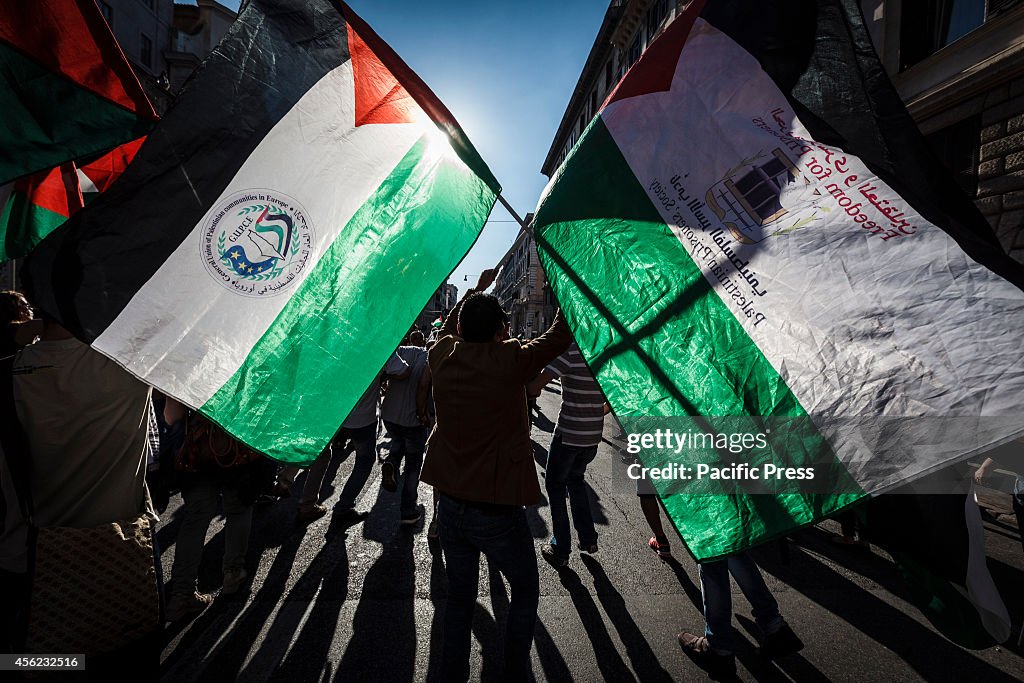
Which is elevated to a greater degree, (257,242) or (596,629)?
(257,242)

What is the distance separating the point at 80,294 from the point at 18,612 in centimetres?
140

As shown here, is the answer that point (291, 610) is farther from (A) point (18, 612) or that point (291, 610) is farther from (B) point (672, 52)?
(B) point (672, 52)

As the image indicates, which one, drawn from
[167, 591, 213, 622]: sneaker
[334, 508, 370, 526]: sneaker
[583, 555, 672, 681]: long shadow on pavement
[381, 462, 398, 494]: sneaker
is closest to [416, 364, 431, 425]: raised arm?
[381, 462, 398, 494]: sneaker

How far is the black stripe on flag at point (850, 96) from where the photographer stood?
5.23 ft

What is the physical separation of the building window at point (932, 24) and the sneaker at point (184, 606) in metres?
12.4

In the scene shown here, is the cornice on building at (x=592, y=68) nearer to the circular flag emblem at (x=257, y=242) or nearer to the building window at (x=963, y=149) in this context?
the building window at (x=963, y=149)

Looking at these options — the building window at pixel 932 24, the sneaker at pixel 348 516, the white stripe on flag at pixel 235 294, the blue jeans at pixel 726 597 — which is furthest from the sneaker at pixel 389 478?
the building window at pixel 932 24

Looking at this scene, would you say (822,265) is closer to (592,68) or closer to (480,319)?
(480,319)

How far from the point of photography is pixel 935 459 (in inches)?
43.8

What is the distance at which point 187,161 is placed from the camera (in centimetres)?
180

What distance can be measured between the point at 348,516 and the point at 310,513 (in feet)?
1.22

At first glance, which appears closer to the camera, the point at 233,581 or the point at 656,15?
the point at 233,581

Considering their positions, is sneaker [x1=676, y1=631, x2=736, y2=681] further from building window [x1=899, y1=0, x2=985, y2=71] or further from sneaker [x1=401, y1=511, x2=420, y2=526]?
building window [x1=899, y1=0, x2=985, y2=71]

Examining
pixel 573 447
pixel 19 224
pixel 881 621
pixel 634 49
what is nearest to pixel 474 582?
pixel 573 447
